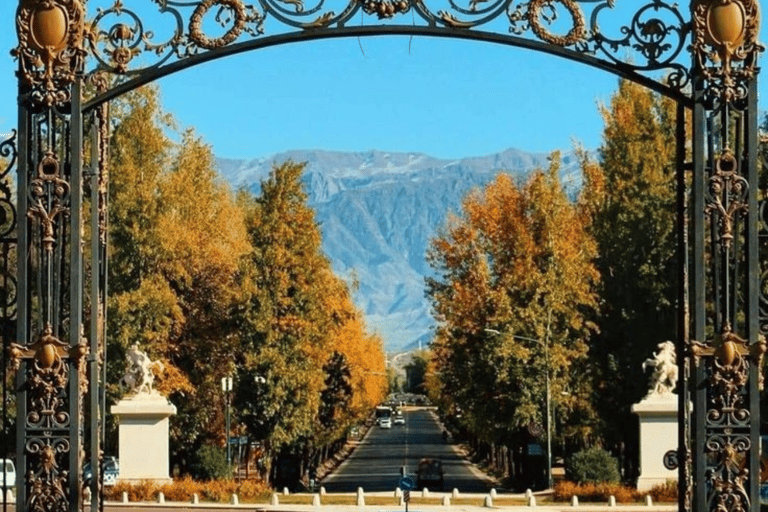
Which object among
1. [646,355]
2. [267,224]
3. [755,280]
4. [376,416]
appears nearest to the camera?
[755,280]

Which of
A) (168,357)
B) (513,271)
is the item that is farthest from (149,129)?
(513,271)

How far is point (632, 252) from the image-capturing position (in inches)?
1642

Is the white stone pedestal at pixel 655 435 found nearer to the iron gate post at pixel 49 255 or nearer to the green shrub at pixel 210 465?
the green shrub at pixel 210 465

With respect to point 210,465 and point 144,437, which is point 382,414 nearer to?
point 210,465

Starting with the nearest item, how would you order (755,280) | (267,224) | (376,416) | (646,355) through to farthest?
(755,280) → (646,355) → (267,224) → (376,416)

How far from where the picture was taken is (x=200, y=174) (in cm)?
4472

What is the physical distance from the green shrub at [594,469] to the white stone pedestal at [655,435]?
2037mm

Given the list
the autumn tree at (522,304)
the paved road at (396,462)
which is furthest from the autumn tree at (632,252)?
the paved road at (396,462)

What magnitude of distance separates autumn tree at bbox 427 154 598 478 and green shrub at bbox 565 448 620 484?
116 inches

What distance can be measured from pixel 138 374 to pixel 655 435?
1101 centimetres

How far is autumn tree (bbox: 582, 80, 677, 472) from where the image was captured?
40.6 meters

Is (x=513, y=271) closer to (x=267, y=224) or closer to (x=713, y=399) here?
(x=267, y=224)

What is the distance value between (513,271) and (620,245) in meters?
2.74

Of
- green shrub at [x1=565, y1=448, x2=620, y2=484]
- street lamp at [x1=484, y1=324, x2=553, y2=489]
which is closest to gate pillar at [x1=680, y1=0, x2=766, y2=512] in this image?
green shrub at [x1=565, y1=448, x2=620, y2=484]
